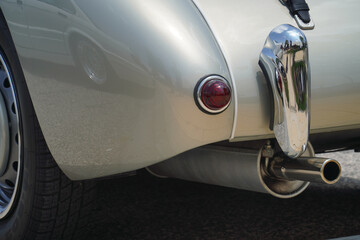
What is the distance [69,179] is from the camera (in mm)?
2326

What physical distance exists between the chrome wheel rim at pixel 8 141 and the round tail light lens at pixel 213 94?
76cm

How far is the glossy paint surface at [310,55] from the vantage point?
205 centimetres

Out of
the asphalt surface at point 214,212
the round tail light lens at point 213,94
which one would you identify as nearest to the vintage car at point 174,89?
the round tail light lens at point 213,94

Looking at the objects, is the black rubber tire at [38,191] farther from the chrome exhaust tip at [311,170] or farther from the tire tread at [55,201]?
the chrome exhaust tip at [311,170]

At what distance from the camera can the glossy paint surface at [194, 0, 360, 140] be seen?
6.72ft

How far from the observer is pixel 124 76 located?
6.49 feet

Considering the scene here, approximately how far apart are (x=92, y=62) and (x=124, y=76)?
12 cm

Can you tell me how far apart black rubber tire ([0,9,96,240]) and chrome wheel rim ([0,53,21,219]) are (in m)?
0.06

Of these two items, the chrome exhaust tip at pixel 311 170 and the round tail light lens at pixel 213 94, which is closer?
the round tail light lens at pixel 213 94

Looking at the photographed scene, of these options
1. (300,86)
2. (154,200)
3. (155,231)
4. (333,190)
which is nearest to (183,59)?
(300,86)

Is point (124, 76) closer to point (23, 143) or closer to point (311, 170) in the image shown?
point (23, 143)

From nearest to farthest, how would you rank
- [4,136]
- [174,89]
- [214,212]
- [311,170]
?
[174,89], [311,170], [4,136], [214,212]

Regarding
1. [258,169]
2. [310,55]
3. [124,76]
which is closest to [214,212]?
[258,169]

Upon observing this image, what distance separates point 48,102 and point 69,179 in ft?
1.03
